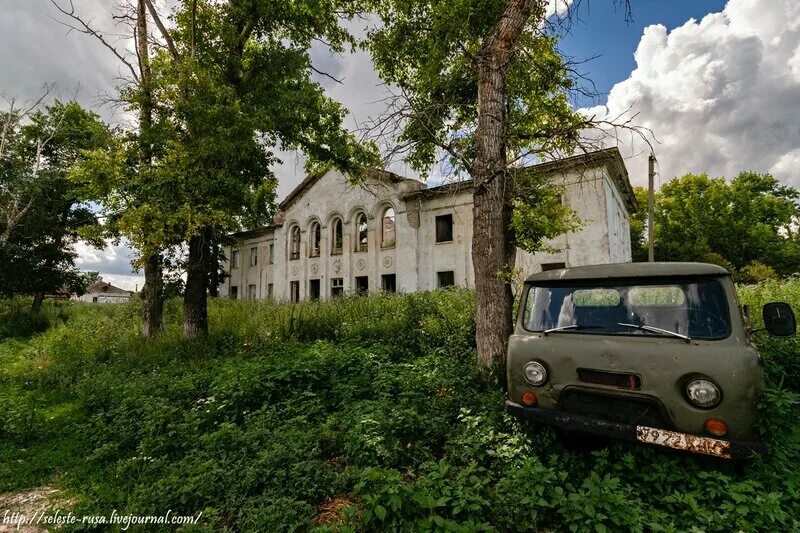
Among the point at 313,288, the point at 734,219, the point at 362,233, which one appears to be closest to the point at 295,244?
the point at 313,288

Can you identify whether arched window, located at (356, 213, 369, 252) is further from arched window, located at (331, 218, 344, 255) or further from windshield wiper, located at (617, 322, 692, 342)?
windshield wiper, located at (617, 322, 692, 342)

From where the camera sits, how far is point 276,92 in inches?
425

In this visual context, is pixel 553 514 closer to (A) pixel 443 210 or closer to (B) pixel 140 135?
(B) pixel 140 135

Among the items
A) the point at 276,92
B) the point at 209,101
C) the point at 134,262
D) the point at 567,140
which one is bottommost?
the point at 134,262

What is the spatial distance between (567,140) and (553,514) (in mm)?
5397

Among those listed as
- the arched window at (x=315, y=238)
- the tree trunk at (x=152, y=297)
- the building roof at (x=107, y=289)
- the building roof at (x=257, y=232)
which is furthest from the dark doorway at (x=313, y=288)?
the building roof at (x=107, y=289)

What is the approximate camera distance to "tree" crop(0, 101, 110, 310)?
17.2 metres

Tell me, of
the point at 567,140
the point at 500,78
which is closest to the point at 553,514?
the point at 567,140

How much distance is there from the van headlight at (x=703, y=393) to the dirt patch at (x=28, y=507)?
550 centimetres

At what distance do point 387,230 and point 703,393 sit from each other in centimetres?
2008

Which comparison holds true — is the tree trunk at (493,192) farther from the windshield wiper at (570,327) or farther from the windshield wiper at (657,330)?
the windshield wiper at (657,330)

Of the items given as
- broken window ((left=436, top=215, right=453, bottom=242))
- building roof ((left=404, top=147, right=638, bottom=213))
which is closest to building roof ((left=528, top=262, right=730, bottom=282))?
building roof ((left=404, top=147, right=638, bottom=213))

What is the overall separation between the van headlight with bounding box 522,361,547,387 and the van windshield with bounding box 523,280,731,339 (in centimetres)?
43

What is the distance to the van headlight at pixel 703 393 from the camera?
2.82 metres
